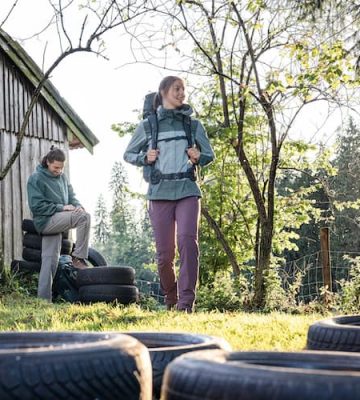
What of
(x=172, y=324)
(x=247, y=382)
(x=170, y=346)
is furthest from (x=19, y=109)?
(x=247, y=382)

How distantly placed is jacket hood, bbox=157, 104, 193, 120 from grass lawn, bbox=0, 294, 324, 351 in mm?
1585

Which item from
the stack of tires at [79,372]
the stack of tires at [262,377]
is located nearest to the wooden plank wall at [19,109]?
the stack of tires at [79,372]

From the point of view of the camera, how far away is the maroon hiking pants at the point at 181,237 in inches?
275

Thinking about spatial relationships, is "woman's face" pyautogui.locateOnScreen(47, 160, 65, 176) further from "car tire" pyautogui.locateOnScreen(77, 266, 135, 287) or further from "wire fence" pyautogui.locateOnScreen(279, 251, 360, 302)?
"wire fence" pyautogui.locateOnScreen(279, 251, 360, 302)

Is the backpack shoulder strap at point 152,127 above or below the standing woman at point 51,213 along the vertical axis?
above

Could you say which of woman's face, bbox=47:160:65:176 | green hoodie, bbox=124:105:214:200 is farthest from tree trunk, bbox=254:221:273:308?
green hoodie, bbox=124:105:214:200

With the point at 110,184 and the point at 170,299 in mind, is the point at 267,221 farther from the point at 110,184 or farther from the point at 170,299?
the point at 110,184

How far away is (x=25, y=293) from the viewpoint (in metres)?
11.3

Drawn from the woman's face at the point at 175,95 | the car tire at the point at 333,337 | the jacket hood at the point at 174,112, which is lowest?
the car tire at the point at 333,337

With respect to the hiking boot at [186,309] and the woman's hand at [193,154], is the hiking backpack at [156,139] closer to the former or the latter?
the woman's hand at [193,154]

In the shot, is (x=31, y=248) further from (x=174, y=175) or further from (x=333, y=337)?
(x=333, y=337)

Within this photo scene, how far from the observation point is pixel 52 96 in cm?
1407

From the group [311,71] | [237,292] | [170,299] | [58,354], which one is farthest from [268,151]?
[58,354]

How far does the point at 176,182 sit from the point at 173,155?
0.22m
